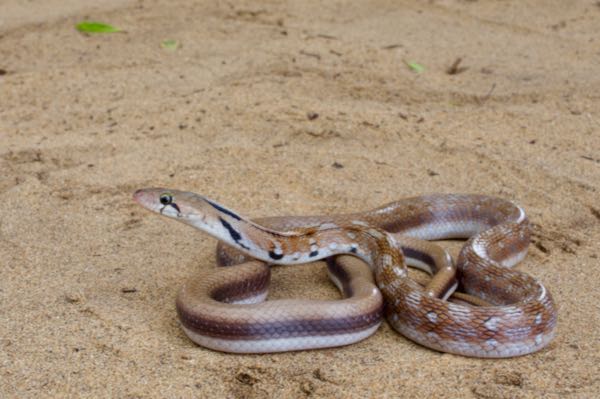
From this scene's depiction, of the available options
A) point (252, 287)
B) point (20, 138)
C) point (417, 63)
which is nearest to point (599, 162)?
point (417, 63)

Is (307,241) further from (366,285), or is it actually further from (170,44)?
(170,44)

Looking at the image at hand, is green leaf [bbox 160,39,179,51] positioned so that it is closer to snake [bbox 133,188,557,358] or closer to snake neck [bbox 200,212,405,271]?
snake [bbox 133,188,557,358]

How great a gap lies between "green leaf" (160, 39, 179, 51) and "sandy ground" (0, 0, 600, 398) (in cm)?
17

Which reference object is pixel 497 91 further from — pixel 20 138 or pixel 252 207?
pixel 20 138

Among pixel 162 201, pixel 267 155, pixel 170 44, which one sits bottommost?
pixel 267 155

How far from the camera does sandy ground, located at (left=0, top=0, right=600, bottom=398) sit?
4395 mm

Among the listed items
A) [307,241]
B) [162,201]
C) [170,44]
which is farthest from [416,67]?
[162,201]

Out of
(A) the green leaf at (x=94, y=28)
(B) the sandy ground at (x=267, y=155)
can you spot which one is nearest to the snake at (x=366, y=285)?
(B) the sandy ground at (x=267, y=155)

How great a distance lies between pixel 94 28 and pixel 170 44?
1.12 metres

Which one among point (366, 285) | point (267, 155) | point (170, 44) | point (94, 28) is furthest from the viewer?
point (94, 28)

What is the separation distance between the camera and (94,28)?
1027cm

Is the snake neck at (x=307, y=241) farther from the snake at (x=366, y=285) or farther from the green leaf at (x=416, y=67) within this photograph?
the green leaf at (x=416, y=67)

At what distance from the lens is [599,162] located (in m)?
7.21

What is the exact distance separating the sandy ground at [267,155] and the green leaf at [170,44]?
0.17 meters
